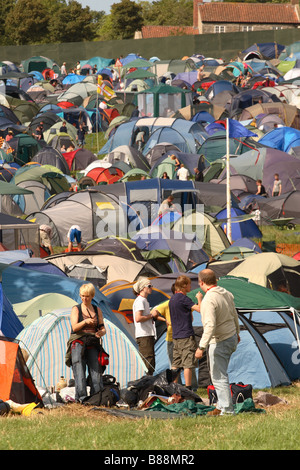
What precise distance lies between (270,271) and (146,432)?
8753 millimetres

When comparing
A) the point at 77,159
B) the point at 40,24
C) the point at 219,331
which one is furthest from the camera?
the point at 40,24

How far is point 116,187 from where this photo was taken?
2328 centimetres

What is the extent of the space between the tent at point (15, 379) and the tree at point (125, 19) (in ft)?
230

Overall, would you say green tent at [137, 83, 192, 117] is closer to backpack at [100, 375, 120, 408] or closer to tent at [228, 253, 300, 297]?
tent at [228, 253, 300, 297]

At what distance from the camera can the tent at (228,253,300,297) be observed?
14.8 metres

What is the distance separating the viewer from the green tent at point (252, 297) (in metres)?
11.2

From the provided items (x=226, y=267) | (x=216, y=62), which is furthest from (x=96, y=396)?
(x=216, y=62)

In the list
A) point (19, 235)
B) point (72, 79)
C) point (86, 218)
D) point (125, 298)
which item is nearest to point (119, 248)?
point (19, 235)

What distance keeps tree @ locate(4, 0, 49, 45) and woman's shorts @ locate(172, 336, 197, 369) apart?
217 ft

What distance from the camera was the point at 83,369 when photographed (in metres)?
8.13

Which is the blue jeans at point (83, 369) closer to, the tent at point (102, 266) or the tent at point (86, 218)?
the tent at point (102, 266)

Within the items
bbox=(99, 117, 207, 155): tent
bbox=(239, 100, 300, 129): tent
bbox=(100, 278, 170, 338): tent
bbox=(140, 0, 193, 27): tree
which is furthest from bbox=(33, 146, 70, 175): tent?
bbox=(140, 0, 193, 27): tree

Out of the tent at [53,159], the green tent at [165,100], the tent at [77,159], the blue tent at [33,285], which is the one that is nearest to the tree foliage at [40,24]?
the green tent at [165,100]

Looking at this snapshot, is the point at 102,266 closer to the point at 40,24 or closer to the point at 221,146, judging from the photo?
the point at 221,146
